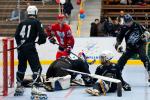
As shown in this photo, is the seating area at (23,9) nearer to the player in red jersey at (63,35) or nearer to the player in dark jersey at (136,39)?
the player in red jersey at (63,35)

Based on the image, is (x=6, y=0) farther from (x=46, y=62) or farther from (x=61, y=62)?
(x=61, y=62)

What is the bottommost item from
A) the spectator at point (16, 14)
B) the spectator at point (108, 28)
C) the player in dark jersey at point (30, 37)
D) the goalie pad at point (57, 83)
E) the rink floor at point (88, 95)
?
the rink floor at point (88, 95)

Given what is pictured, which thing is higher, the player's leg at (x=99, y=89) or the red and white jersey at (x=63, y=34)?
the red and white jersey at (x=63, y=34)

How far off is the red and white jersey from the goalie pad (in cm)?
154

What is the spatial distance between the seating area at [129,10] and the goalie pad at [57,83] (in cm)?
1046

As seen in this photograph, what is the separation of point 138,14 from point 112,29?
4006 mm

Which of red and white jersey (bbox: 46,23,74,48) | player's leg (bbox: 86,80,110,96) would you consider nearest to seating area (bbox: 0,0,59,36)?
red and white jersey (bbox: 46,23,74,48)

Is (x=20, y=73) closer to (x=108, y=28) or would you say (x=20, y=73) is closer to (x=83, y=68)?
(x=83, y=68)

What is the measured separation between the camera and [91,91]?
34.2 feet

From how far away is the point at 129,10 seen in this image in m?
22.5

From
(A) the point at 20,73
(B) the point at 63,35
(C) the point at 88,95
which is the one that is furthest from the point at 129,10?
(A) the point at 20,73

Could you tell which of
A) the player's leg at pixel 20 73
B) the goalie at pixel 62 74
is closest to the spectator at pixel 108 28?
the goalie at pixel 62 74

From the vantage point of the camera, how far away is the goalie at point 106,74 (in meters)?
10.4

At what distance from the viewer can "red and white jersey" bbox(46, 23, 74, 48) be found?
12523mm
